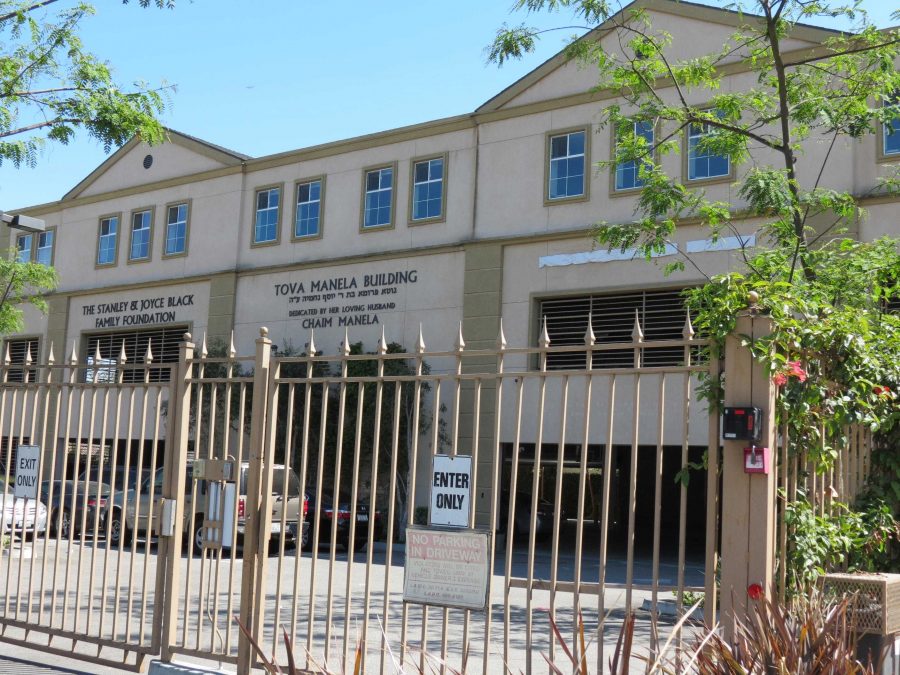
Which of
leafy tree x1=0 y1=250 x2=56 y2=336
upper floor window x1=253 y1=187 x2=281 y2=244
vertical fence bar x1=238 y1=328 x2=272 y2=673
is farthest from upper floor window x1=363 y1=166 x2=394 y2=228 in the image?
vertical fence bar x1=238 y1=328 x2=272 y2=673

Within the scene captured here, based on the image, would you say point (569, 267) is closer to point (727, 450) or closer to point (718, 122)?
point (718, 122)

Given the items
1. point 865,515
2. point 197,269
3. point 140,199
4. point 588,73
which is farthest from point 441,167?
point 865,515

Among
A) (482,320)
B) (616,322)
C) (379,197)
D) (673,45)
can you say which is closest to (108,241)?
(379,197)

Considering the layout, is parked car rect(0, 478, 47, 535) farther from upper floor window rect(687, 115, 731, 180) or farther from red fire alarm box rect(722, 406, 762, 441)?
upper floor window rect(687, 115, 731, 180)

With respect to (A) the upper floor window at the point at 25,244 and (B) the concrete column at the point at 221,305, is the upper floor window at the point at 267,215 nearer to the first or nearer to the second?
(B) the concrete column at the point at 221,305

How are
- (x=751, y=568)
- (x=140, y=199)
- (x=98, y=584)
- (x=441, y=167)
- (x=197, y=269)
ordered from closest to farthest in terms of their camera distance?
1. (x=751, y=568)
2. (x=98, y=584)
3. (x=441, y=167)
4. (x=197, y=269)
5. (x=140, y=199)

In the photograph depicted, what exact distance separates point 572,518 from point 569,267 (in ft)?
36.4

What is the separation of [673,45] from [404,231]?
7761 millimetres

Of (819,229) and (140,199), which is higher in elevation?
(140,199)

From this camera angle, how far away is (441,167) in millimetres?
24891

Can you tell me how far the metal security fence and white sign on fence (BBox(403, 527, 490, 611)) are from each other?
89 mm

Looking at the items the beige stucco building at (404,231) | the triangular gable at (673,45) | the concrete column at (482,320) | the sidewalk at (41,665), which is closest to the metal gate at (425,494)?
the concrete column at (482,320)

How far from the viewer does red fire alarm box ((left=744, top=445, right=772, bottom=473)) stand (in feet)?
17.6

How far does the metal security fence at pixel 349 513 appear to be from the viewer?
5910 millimetres
